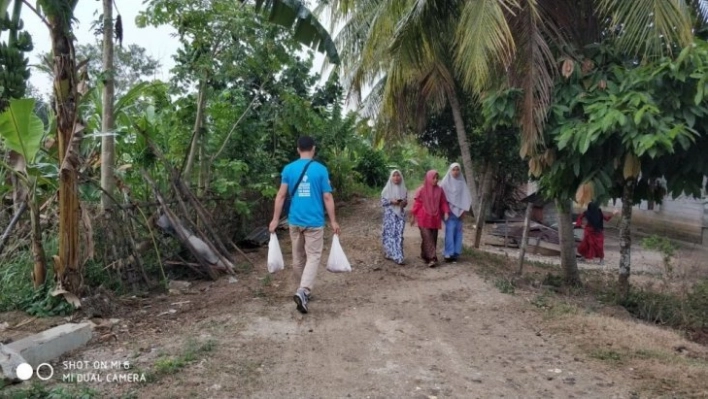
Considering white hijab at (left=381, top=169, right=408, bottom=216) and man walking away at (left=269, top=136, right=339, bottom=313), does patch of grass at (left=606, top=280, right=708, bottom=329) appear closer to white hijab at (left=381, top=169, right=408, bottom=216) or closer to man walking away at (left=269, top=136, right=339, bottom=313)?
white hijab at (left=381, top=169, right=408, bottom=216)

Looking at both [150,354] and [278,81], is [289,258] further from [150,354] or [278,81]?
[150,354]

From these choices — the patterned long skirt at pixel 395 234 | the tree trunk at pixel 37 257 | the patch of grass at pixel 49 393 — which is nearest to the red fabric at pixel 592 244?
the patterned long skirt at pixel 395 234

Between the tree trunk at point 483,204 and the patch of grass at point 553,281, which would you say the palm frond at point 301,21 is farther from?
the tree trunk at point 483,204

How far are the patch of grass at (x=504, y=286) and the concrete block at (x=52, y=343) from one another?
14.8 feet

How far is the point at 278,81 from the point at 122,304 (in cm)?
607

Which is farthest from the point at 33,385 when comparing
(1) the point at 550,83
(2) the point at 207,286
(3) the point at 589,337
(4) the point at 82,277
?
(1) the point at 550,83

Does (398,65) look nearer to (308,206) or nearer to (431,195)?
(431,195)

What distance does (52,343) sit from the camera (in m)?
4.57

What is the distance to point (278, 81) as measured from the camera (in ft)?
36.7

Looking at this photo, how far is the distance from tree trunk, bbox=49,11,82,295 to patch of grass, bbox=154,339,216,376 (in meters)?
1.63

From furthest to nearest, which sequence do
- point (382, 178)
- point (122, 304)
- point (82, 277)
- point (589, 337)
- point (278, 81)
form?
point (382, 178) → point (278, 81) → point (122, 304) → point (82, 277) → point (589, 337)

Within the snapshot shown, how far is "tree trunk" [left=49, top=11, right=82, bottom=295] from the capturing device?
17.6 ft

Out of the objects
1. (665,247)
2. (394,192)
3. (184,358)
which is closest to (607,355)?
(665,247)

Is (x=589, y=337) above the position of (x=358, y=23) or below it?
below
